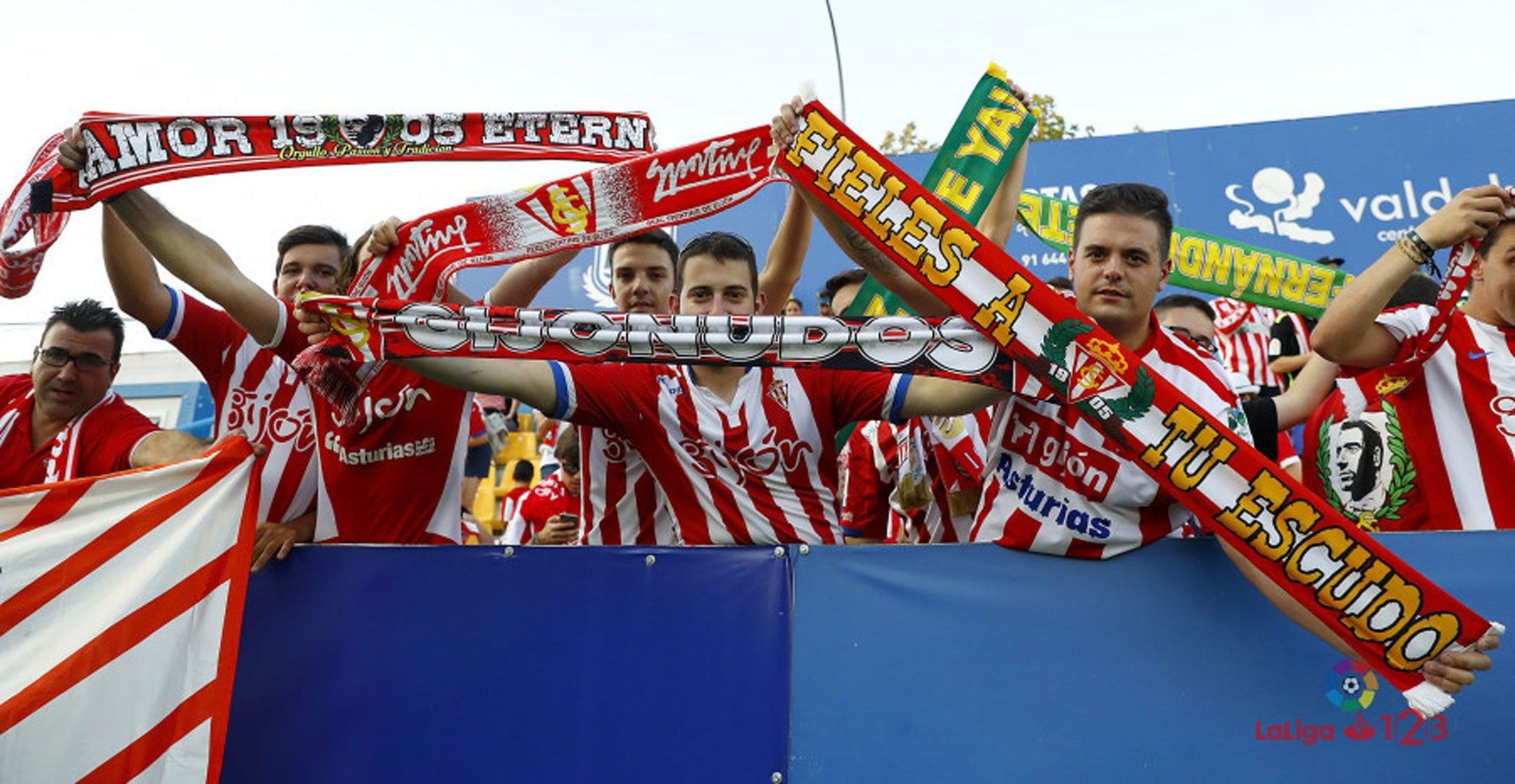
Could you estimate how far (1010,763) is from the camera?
297 centimetres

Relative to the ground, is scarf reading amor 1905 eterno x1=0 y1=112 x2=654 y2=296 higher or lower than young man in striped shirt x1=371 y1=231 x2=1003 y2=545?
higher

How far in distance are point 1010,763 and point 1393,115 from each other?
26.8 ft

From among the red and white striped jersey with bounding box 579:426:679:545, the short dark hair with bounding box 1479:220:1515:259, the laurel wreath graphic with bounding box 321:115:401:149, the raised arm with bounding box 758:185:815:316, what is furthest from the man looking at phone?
the short dark hair with bounding box 1479:220:1515:259

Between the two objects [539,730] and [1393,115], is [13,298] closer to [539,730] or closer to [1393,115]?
[539,730]

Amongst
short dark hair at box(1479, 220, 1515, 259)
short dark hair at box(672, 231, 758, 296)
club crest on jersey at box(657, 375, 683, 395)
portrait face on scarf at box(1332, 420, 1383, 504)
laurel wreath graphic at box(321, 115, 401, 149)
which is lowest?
portrait face on scarf at box(1332, 420, 1383, 504)

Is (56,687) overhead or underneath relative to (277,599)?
underneath

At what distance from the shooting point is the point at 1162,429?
2.91 metres

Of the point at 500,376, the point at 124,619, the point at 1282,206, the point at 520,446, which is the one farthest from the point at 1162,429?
the point at 520,446

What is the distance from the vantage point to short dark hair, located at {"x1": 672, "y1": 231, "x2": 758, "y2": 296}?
3.68 metres

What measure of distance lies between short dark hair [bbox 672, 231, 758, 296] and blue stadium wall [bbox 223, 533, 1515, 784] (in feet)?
3.21

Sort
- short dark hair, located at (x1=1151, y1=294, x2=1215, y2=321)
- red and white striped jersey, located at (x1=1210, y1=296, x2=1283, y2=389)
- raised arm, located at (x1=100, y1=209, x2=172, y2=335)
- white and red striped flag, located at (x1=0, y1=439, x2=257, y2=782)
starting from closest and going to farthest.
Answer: white and red striped flag, located at (x1=0, y1=439, x2=257, y2=782) → raised arm, located at (x1=100, y1=209, x2=172, y2=335) → short dark hair, located at (x1=1151, y1=294, x2=1215, y2=321) → red and white striped jersey, located at (x1=1210, y1=296, x2=1283, y2=389)

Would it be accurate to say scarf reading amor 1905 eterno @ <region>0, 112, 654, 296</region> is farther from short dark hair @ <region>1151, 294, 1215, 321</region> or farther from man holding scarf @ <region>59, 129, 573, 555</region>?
short dark hair @ <region>1151, 294, 1215, 321</region>

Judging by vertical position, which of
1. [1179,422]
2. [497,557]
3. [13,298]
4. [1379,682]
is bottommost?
[1379,682]

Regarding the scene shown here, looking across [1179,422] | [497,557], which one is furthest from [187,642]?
[1179,422]
